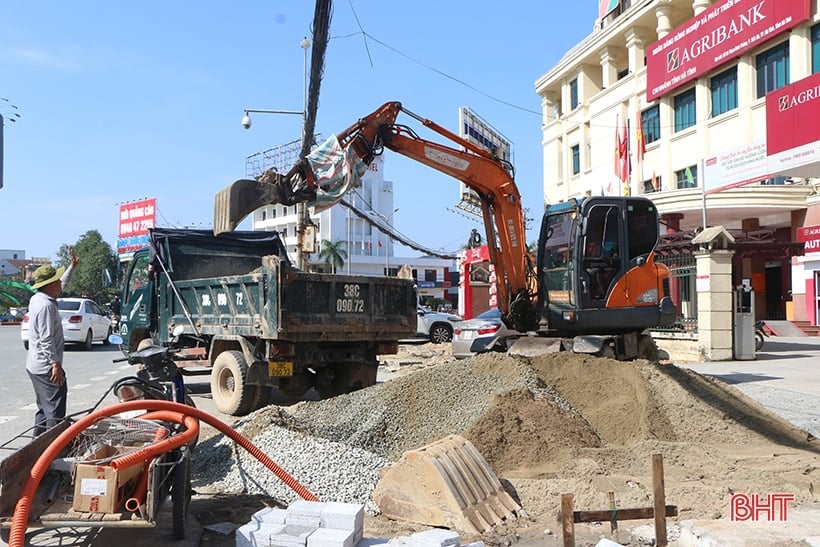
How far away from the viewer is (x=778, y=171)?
19.4 meters

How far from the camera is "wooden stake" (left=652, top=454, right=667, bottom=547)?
4637 millimetres

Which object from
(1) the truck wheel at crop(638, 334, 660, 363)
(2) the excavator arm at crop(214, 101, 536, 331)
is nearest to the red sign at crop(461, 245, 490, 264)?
(2) the excavator arm at crop(214, 101, 536, 331)

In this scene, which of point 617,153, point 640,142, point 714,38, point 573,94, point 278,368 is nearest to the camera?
point 278,368

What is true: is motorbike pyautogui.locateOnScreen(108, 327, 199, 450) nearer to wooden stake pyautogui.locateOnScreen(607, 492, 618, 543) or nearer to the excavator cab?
wooden stake pyautogui.locateOnScreen(607, 492, 618, 543)

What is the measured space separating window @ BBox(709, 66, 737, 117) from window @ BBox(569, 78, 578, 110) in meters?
12.4

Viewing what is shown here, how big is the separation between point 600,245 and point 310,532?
7.74 meters

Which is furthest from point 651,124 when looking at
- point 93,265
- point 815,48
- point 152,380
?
point 93,265

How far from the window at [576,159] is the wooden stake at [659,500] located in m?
40.1

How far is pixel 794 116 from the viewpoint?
19.3m

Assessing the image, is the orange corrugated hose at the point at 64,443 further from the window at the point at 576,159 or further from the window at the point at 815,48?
the window at the point at 576,159

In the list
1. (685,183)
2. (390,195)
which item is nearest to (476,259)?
Answer: (685,183)

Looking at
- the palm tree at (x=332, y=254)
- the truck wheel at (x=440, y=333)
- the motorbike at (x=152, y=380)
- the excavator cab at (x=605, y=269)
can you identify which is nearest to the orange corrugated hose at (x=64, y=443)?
the motorbike at (x=152, y=380)

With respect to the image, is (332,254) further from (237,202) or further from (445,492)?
(445,492)

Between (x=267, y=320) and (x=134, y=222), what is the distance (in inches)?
1952
